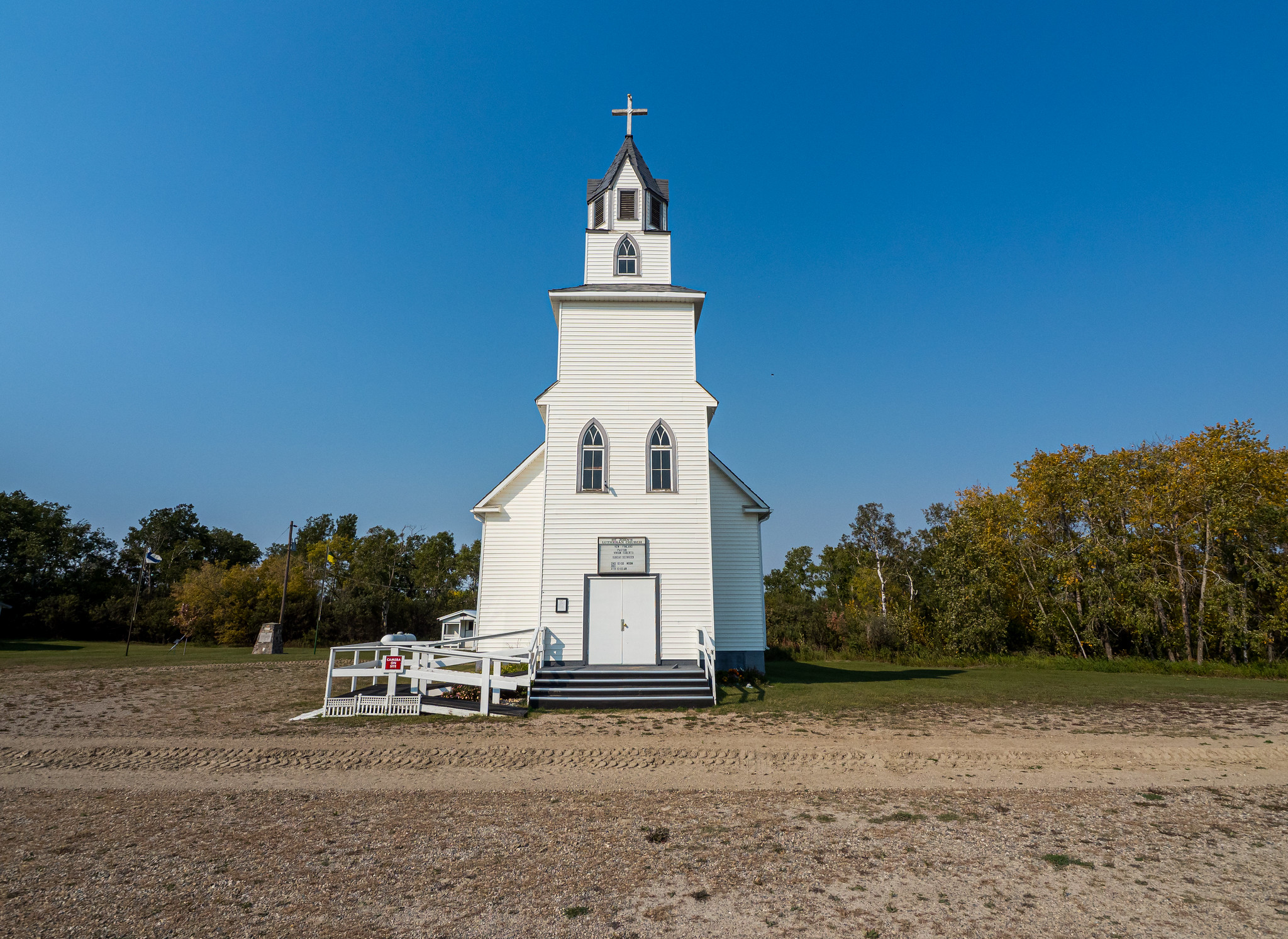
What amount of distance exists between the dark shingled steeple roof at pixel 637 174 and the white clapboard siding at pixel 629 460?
5107 mm

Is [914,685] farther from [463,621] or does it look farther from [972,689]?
[463,621]

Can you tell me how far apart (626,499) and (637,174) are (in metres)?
11.4

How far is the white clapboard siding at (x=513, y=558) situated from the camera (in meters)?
20.1

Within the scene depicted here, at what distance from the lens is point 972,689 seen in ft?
61.0

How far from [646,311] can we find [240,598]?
4335 centimetres

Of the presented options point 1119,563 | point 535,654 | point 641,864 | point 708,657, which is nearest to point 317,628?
point 535,654

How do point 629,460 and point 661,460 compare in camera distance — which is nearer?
point 629,460

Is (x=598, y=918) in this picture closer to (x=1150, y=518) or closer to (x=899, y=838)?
(x=899, y=838)

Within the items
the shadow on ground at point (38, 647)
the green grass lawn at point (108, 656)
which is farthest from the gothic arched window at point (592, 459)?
the shadow on ground at point (38, 647)

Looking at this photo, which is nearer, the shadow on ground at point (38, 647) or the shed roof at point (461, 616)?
the shed roof at point (461, 616)

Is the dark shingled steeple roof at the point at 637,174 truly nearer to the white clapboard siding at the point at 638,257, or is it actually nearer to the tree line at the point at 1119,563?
the white clapboard siding at the point at 638,257

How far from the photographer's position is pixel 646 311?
1931 centimetres

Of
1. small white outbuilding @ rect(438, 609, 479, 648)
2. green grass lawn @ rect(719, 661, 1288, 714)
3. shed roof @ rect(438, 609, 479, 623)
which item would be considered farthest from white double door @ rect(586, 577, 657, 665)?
shed roof @ rect(438, 609, 479, 623)

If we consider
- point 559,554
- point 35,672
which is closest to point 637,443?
point 559,554
